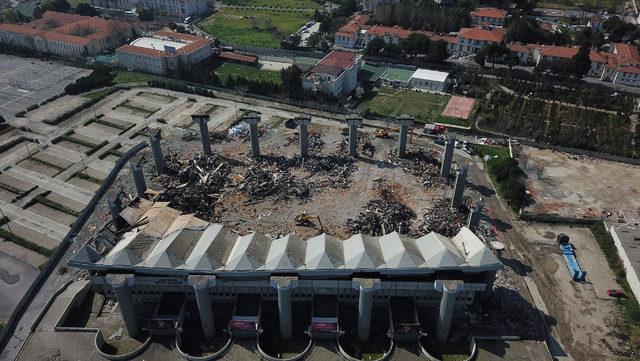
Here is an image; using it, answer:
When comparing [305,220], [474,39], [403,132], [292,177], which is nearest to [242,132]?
[292,177]

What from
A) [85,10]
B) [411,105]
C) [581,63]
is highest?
[85,10]

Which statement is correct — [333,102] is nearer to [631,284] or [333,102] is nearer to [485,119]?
[485,119]

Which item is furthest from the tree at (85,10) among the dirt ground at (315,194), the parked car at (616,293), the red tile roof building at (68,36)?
the parked car at (616,293)

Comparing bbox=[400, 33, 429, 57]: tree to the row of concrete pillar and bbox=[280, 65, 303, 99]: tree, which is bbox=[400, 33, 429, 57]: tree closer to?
bbox=[280, 65, 303, 99]: tree

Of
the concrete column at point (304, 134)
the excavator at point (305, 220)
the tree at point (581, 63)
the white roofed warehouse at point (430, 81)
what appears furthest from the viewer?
the white roofed warehouse at point (430, 81)

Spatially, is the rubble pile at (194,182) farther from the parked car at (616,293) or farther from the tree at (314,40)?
the tree at (314,40)

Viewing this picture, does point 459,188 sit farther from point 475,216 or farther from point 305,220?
point 305,220

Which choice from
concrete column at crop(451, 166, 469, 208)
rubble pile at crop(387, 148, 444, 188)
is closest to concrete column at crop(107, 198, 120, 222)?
rubble pile at crop(387, 148, 444, 188)
